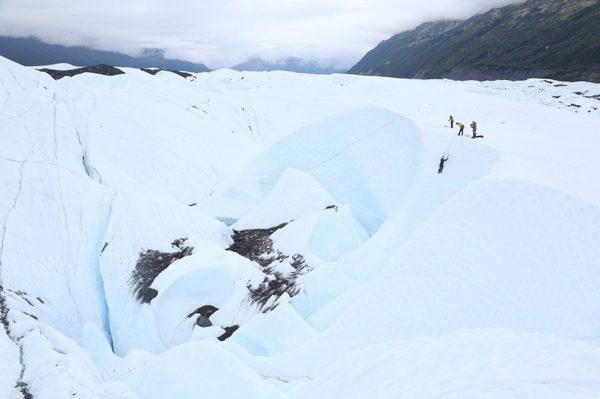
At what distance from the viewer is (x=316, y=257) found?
2059 cm

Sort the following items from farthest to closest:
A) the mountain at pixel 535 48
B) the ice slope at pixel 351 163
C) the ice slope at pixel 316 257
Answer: the mountain at pixel 535 48 → the ice slope at pixel 351 163 → the ice slope at pixel 316 257

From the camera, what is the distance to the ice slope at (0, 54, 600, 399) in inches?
384

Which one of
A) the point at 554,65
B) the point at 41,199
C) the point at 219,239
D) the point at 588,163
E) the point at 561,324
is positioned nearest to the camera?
the point at 561,324

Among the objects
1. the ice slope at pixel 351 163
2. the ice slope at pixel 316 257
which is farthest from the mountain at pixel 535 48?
the ice slope at pixel 316 257

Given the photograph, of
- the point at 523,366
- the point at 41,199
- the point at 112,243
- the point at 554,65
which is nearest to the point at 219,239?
the point at 112,243

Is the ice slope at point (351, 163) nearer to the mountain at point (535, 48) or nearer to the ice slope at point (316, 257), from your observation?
the ice slope at point (316, 257)

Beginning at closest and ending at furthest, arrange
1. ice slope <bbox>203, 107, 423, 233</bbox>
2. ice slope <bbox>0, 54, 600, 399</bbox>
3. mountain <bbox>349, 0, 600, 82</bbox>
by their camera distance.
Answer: ice slope <bbox>0, 54, 600, 399</bbox> → ice slope <bbox>203, 107, 423, 233</bbox> → mountain <bbox>349, 0, 600, 82</bbox>

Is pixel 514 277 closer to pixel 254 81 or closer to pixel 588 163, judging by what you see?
pixel 588 163

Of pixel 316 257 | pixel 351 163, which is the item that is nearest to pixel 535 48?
pixel 351 163

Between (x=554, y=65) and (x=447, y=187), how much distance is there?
131 metres

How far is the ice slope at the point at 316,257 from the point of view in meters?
9.77

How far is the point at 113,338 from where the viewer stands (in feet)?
60.6

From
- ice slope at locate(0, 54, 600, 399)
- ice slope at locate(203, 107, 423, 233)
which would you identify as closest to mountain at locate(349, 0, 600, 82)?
ice slope at locate(203, 107, 423, 233)

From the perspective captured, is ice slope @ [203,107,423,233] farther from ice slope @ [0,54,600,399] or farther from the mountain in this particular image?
the mountain
